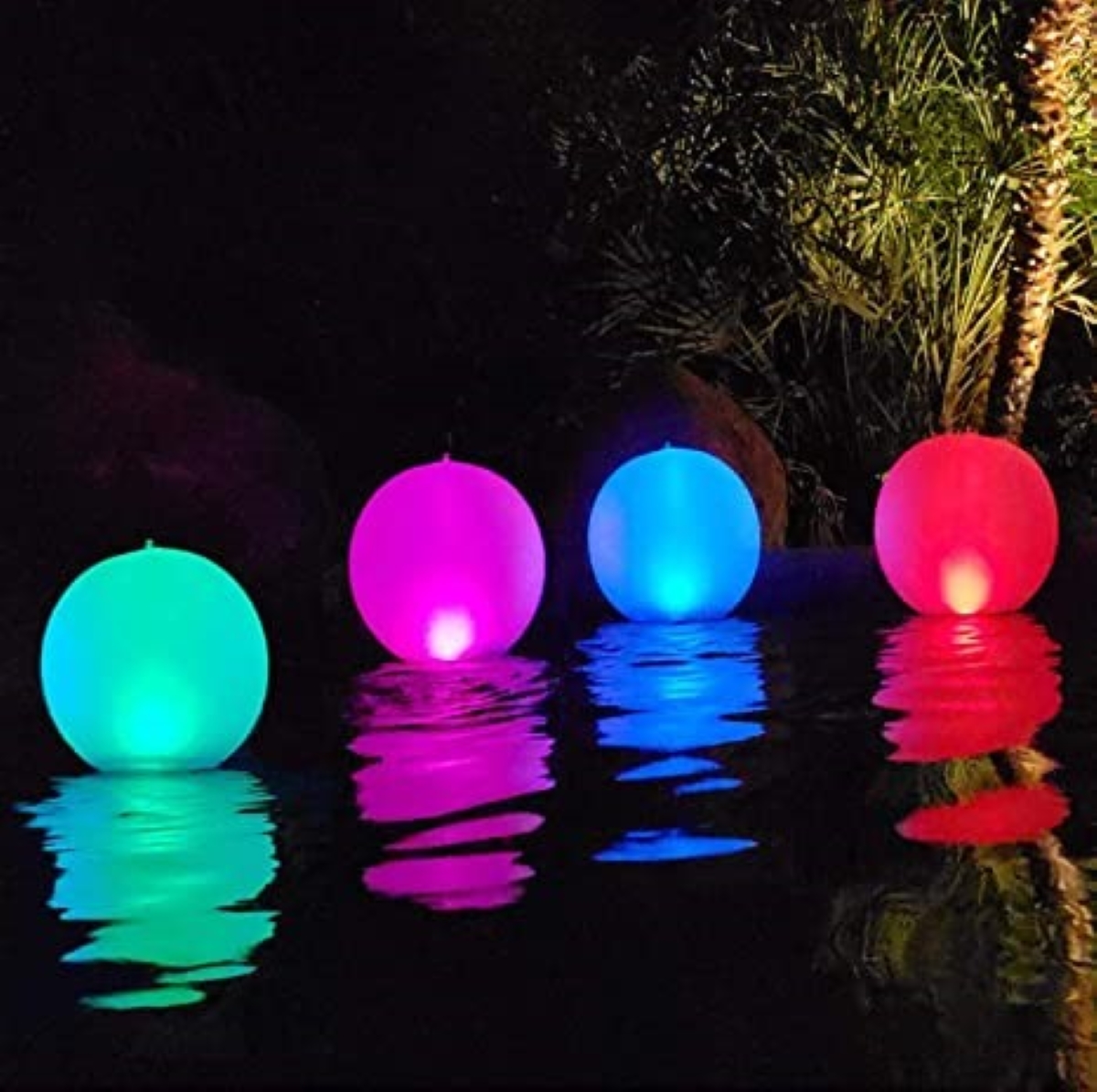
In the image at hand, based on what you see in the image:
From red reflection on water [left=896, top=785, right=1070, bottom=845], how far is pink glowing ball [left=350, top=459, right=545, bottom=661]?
115 inches

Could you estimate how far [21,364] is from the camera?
902 cm

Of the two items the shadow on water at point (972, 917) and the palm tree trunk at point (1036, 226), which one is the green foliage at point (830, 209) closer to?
the palm tree trunk at point (1036, 226)

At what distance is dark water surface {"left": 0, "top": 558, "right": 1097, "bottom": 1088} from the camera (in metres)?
3.12

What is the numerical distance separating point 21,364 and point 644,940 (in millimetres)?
6075

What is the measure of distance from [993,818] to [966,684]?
2163mm

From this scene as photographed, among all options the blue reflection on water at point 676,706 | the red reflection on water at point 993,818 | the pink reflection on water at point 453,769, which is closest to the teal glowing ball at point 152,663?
the pink reflection on water at point 453,769

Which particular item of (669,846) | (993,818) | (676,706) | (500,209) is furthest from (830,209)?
(669,846)

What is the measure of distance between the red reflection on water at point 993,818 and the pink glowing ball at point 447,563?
291cm

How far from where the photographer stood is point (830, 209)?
12.2m

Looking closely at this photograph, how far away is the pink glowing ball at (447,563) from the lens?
7426 millimetres

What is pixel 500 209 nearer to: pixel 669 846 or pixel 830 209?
pixel 830 209

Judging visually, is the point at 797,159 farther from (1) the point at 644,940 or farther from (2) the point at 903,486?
(1) the point at 644,940

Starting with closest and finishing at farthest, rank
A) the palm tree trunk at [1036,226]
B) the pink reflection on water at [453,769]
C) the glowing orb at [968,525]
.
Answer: the pink reflection on water at [453,769], the glowing orb at [968,525], the palm tree trunk at [1036,226]

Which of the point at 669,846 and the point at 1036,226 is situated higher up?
the point at 1036,226
